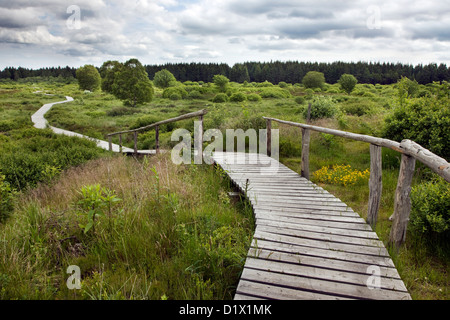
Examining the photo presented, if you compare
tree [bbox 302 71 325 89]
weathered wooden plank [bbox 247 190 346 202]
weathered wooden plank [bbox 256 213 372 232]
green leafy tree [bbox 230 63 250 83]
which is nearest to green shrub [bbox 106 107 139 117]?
weathered wooden plank [bbox 247 190 346 202]

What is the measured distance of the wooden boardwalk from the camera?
2.18m

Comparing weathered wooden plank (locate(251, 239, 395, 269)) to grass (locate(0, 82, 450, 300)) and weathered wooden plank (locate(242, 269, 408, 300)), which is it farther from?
weathered wooden plank (locate(242, 269, 408, 300))

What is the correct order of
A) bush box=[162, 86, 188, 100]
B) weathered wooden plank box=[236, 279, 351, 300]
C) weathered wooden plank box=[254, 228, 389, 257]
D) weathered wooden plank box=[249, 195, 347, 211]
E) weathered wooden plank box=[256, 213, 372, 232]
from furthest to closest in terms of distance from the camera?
bush box=[162, 86, 188, 100], weathered wooden plank box=[249, 195, 347, 211], weathered wooden plank box=[256, 213, 372, 232], weathered wooden plank box=[254, 228, 389, 257], weathered wooden plank box=[236, 279, 351, 300]

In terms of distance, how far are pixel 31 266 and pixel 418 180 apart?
6.46m

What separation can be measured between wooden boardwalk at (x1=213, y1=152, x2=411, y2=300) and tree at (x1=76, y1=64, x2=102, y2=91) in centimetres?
6678

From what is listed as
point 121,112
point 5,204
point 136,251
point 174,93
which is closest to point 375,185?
point 136,251

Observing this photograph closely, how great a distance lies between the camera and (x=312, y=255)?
2.67 m

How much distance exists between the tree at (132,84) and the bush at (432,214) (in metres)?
33.1

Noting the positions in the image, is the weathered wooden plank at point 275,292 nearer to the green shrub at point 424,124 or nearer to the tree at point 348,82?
the green shrub at point 424,124

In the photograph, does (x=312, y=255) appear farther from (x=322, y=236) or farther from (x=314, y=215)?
(x=314, y=215)

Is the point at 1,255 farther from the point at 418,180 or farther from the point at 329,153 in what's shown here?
the point at 329,153

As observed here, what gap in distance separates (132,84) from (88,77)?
35.1m

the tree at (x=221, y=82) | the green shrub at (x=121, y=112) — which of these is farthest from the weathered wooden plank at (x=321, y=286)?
the tree at (x=221, y=82)
